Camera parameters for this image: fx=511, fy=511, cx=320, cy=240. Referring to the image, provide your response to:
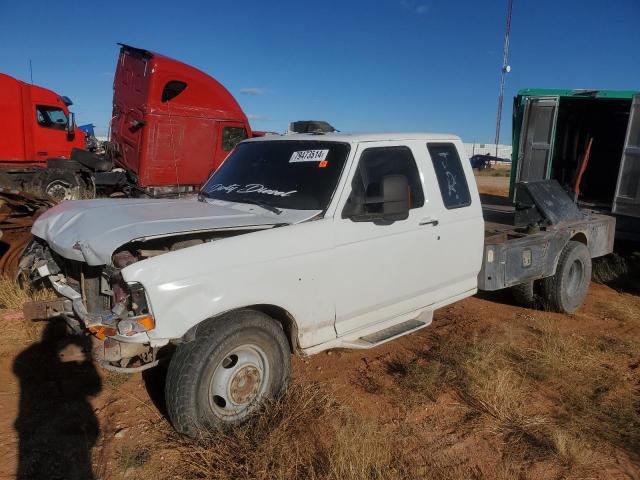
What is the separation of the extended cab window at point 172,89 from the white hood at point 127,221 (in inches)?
359

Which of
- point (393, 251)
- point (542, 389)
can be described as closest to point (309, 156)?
point (393, 251)

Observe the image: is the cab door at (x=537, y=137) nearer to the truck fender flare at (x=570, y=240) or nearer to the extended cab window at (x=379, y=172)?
the truck fender flare at (x=570, y=240)

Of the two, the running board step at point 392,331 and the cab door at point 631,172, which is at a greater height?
Answer: the cab door at point 631,172

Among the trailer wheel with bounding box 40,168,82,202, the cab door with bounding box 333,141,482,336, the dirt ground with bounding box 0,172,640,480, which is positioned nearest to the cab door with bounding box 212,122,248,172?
the trailer wheel with bounding box 40,168,82,202

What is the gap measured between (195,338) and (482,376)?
7.73 feet

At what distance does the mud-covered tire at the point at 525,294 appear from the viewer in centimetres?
590

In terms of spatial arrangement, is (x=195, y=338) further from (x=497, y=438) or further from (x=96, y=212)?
(x=497, y=438)

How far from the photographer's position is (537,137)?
404 inches

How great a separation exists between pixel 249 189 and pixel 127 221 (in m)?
1.20

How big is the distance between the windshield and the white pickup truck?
0.04 ft

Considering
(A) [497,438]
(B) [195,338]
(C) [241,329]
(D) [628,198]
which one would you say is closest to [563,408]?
(A) [497,438]

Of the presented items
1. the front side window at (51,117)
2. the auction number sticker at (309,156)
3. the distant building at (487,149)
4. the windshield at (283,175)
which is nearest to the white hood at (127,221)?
the windshield at (283,175)

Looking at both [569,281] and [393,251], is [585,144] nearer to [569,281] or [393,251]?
[569,281]

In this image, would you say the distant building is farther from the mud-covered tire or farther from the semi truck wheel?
the semi truck wheel
